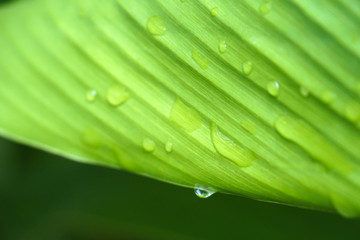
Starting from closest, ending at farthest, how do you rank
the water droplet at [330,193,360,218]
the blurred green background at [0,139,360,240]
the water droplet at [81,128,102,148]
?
the water droplet at [330,193,360,218], the water droplet at [81,128,102,148], the blurred green background at [0,139,360,240]

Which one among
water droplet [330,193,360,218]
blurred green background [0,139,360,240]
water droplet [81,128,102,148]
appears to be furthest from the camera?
blurred green background [0,139,360,240]

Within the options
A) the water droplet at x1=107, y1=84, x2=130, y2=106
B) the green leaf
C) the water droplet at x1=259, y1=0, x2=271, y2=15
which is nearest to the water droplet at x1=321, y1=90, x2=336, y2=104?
the green leaf

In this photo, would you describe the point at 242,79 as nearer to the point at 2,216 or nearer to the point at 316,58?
the point at 316,58

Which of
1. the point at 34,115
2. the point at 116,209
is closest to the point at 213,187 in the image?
the point at 34,115

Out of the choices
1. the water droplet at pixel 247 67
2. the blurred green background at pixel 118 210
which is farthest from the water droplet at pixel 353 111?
the blurred green background at pixel 118 210

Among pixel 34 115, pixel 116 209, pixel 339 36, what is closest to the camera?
pixel 339 36

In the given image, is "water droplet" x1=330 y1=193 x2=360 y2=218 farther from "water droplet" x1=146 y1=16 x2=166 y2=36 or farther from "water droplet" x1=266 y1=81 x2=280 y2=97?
"water droplet" x1=146 y1=16 x2=166 y2=36

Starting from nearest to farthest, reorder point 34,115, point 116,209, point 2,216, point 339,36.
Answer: point 339,36
point 34,115
point 116,209
point 2,216
